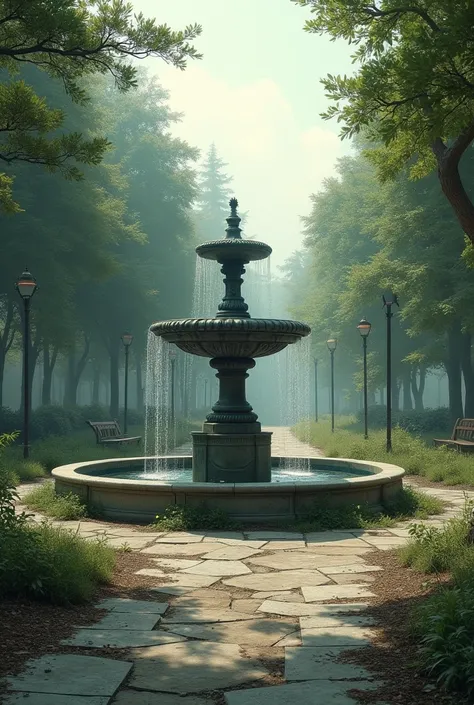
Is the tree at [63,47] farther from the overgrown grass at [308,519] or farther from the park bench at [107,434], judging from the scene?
the park bench at [107,434]

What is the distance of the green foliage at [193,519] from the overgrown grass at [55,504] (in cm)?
114

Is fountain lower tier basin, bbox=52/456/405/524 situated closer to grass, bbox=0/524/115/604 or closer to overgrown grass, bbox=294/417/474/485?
grass, bbox=0/524/115/604

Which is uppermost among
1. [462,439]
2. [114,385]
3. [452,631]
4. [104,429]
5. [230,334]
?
[230,334]

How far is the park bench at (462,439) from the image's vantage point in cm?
1920

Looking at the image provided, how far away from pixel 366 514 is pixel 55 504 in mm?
4249

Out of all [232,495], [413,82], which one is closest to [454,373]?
[232,495]

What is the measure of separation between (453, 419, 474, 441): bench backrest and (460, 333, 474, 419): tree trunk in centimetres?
592

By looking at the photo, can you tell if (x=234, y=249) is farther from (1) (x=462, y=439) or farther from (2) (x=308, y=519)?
(1) (x=462, y=439)

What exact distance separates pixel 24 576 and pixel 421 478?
12004mm

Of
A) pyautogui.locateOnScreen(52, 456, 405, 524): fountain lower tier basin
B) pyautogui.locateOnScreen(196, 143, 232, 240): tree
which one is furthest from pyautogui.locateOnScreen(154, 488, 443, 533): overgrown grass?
pyautogui.locateOnScreen(196, 143, 232, 240): tree

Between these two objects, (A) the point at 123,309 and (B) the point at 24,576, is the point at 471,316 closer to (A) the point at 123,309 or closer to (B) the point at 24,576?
(A) the point at 123,309

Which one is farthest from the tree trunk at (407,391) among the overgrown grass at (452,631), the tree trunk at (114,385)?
the overgrown grass at (452,631)

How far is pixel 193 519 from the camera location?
9.88 meters

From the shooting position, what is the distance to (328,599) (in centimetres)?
641
